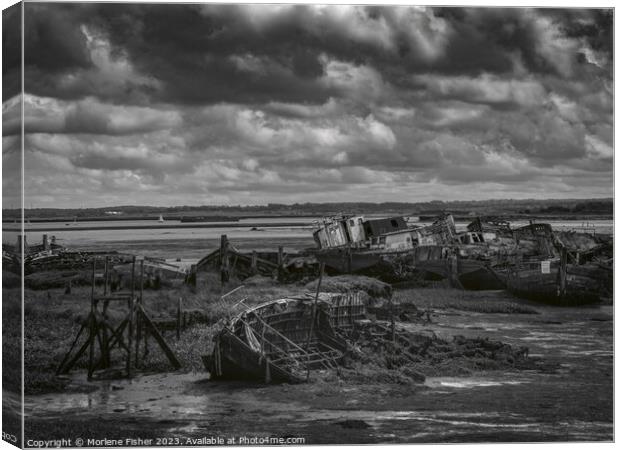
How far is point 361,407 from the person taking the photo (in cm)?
994

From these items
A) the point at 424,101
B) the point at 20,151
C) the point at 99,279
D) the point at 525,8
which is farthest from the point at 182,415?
the point at 525,8

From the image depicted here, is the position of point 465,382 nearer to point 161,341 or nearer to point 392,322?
point 392,322

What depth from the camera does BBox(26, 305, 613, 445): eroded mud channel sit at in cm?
969

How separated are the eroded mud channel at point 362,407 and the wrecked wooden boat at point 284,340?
196 millimetres

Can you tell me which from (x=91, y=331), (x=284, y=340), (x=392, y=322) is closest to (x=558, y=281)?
(x=392, y=322)

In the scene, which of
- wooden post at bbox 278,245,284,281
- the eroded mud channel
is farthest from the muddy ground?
wooden post at bbox 278,245,284,281

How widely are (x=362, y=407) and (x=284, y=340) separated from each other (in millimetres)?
1534

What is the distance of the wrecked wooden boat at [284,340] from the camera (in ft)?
34.2

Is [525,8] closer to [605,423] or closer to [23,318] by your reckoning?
[605,423]

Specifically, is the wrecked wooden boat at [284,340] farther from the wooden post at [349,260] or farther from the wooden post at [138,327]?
the wooden post at [138,327]

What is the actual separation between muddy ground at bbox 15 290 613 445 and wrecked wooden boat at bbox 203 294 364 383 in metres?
0.20

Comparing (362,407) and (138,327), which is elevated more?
(138,327)

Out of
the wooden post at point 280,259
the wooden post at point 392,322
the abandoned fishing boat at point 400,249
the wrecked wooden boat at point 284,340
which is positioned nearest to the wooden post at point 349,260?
the abandoned fishing boat at point 400,249

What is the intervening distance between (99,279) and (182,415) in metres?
1.94
